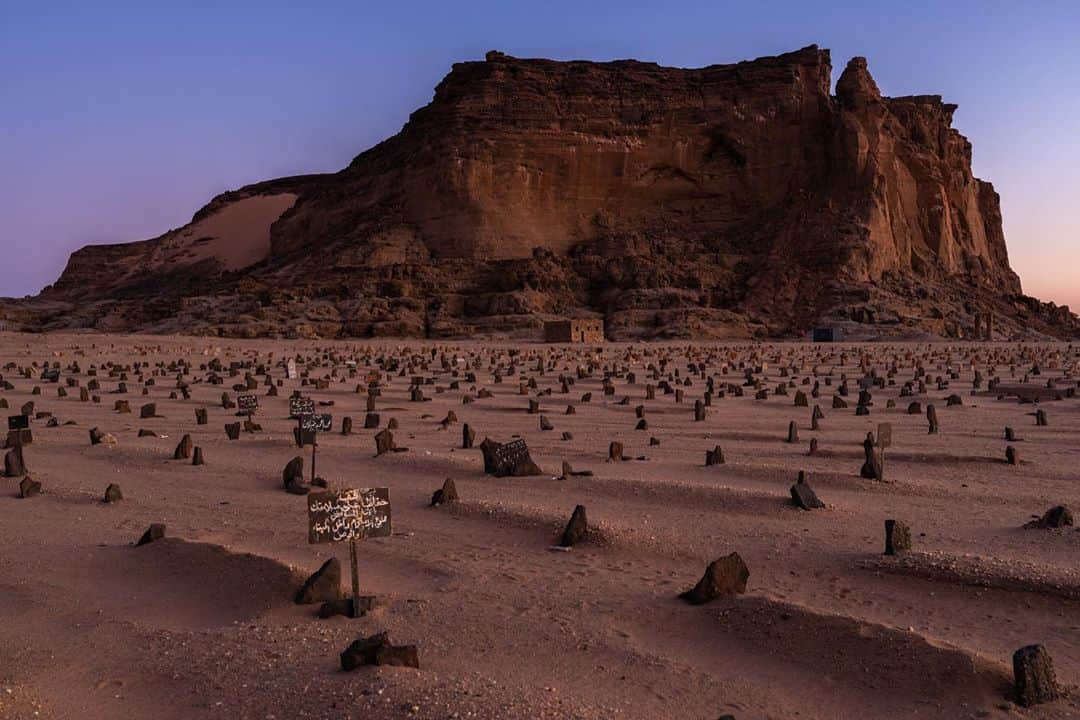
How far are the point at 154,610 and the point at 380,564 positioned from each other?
3.83ft

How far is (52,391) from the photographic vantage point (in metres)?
15.9

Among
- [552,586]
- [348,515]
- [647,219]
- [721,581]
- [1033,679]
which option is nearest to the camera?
[1033,679]

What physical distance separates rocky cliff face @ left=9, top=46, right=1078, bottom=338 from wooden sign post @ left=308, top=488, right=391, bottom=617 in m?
47.9

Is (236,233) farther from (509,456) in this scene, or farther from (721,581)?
(721,581)

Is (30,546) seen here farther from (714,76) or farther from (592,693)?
(714,76)

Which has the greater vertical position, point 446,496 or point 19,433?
point 19,433

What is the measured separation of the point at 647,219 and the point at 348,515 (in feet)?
232

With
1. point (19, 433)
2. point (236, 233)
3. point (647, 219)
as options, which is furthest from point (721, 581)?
point (236, 233)

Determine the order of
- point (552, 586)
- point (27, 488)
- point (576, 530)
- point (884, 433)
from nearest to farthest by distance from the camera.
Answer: point (552, 586) < point (576, 530) < point (27, 488) < point (884, 433)

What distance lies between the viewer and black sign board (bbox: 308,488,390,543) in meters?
4.02

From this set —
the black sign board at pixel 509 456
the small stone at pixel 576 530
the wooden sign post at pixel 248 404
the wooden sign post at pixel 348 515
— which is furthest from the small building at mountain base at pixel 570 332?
the wooden sign post at pixel 348 515

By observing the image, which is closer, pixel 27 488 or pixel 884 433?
pixel 27 488

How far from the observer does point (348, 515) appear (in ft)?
13.5

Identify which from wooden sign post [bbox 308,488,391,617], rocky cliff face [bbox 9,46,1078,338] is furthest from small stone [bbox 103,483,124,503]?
rocky cliff face [bbox 9,46,1078,338]
